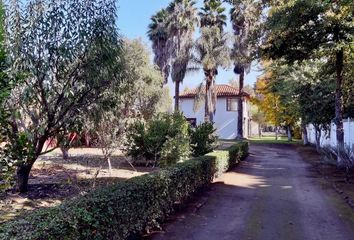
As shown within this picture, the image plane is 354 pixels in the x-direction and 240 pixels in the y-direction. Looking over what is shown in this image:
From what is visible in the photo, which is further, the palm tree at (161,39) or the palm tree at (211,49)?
the palm tree at (161,39)

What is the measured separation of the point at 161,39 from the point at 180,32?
316 centimetres

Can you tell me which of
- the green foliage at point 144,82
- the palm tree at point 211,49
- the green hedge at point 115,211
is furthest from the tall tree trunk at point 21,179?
the palm tree at point 211,49

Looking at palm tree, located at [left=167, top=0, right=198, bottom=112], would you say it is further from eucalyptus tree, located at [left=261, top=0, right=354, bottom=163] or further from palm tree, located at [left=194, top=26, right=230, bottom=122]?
eucalyptus tree, located at [left=261, top=0, right=354, bottom=163]

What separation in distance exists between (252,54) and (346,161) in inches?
232

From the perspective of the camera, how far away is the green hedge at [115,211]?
13.4 feet

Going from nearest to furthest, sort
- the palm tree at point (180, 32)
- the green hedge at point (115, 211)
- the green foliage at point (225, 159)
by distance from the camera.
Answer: the green hedge at point (115, 211) < the green foliage at point (225, 159) < the palm tree at point (180, 32)

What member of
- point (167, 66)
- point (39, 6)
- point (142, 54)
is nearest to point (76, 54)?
point (39, 6)

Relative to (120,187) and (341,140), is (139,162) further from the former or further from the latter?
(120,187)

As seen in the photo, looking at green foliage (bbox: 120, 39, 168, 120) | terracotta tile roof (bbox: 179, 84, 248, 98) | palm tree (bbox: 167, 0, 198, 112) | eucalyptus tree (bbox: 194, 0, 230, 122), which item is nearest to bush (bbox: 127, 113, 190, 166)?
green foliage (bbox: 120, 39, 168, 120)

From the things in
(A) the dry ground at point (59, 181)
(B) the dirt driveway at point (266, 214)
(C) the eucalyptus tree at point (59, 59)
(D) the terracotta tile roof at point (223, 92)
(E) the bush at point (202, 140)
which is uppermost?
(D) the terracotta tile roof at point (223, 92)

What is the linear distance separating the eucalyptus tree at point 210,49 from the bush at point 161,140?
49.8ft

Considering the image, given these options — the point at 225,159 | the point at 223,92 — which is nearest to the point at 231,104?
the point at 223,92

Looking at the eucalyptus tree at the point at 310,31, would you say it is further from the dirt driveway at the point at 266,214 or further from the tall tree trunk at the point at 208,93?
the tall tree trunk at the point at 208,93

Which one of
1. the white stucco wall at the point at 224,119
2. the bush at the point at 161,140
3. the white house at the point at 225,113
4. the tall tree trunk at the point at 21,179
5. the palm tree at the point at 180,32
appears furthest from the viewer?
the white house at the point at 225,113
